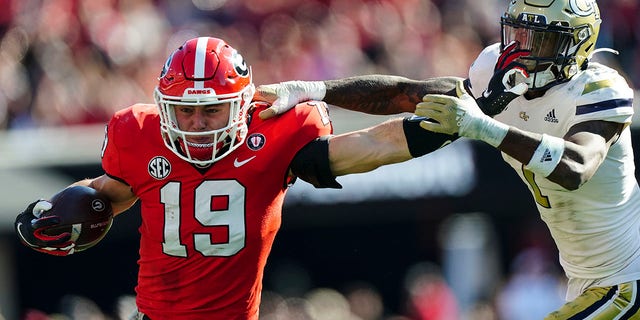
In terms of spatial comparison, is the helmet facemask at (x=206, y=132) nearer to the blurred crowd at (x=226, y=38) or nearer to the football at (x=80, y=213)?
the football at (x=80, y=213)

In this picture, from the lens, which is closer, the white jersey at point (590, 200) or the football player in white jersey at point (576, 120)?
the football player in white jersey at point (576, 120)

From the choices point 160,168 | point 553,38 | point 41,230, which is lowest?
point 41,230

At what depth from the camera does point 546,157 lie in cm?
415

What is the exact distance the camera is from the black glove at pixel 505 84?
4449mm

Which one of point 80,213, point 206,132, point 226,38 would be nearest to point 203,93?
point 206,132

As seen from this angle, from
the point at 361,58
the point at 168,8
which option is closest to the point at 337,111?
the point at 361,58

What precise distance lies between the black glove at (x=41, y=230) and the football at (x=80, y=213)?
0.02 meters

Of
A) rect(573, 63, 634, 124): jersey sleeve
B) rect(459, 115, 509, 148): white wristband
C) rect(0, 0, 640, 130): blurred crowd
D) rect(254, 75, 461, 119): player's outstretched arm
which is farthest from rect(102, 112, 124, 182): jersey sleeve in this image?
rect(0, 0, 640, 130): blurred crowd

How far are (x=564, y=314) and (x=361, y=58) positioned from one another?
504 centimetres

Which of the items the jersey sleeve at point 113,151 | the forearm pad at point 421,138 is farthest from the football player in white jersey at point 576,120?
the jersey sleeve at point 113,151

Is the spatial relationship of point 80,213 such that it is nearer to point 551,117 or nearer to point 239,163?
point 239,163

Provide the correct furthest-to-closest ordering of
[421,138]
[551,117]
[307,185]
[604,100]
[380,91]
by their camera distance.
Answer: [307,185] → [380,91] → [551,117] → [604,100] → [421,138]

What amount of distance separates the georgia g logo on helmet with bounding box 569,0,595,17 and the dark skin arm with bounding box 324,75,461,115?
2.11 feet

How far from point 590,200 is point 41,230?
7.00 ft
